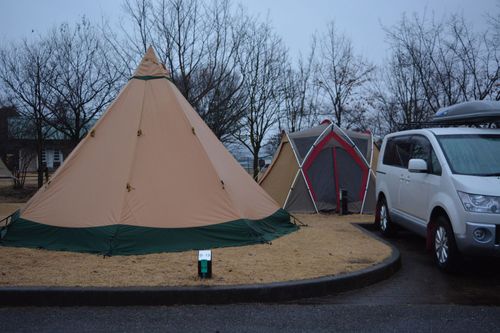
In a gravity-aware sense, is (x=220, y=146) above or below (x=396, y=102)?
below

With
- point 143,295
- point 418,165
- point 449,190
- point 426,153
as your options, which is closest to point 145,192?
point 143,295

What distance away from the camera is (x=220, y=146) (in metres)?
10.1

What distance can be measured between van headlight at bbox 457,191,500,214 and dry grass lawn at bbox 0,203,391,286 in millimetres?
1504

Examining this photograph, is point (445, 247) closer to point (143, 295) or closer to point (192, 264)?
point (192, 264)

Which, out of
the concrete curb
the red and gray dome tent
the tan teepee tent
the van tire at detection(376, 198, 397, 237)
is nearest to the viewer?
the concrete curb

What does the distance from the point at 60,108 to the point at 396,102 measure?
12601 mm

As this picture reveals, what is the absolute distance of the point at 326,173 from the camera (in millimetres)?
13477

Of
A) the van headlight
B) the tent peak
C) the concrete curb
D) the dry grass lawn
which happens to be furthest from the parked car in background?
the tent peak

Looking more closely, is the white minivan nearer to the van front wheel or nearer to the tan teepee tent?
the van front wheel

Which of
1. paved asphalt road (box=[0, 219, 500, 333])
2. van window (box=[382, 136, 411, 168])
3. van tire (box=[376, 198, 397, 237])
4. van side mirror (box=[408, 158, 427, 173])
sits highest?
van window (box=[382, 136, 411, 168])

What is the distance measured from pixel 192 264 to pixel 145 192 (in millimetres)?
1952

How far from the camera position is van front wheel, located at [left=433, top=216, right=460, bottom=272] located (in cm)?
663

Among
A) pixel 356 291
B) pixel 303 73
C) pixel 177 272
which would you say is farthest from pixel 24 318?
pixel 303 73

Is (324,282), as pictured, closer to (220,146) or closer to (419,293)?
(419,293)
